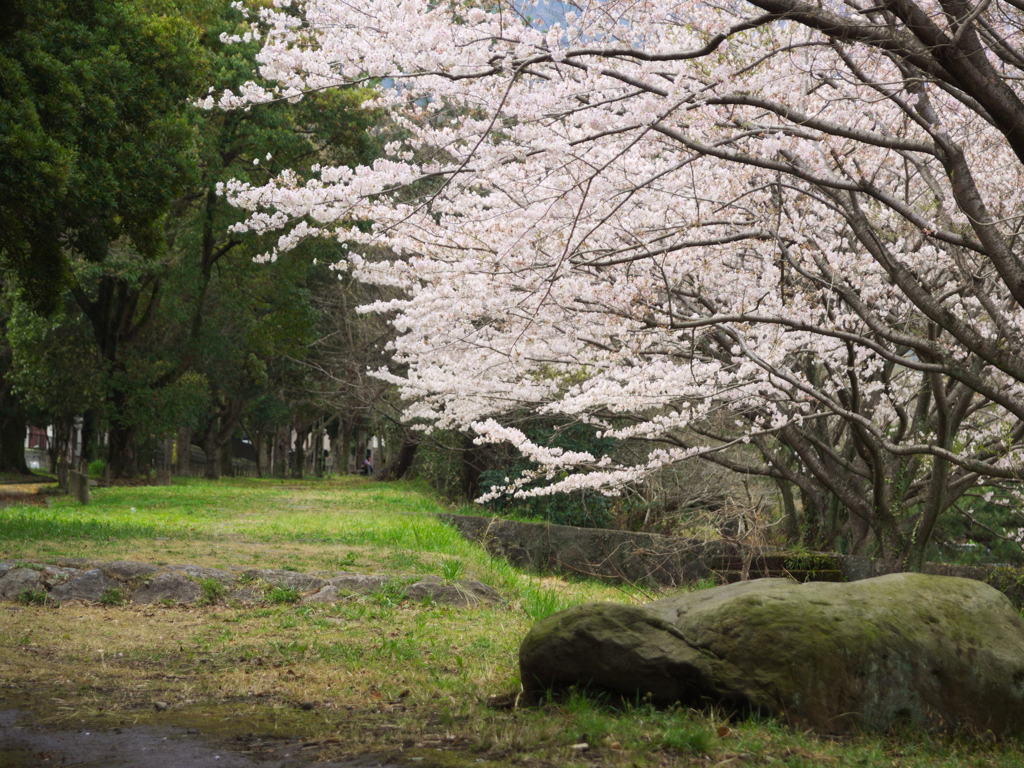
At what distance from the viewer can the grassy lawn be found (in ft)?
12.9

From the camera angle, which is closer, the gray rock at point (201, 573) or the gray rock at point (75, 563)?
the gray rock at point (75, 563)

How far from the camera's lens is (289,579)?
25.2 feet

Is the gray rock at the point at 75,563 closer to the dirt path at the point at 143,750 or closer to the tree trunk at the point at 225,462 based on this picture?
the dirt path at the point at 143,750

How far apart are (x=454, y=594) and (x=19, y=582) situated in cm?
342

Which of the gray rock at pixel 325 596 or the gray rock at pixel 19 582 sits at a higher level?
the gray rock at pixel 19 582

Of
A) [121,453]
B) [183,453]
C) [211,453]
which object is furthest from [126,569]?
[211,453]

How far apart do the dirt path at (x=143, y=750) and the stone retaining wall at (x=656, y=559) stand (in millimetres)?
6601

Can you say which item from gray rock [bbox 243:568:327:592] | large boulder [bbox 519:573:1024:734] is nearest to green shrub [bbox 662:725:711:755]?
large boulder [bbox 519:573:1024:734]

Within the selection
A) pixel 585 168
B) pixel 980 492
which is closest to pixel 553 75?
pixel 585 168

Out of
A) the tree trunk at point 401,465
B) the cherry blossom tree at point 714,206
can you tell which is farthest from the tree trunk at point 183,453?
the cherry blossom tree at point 714,206

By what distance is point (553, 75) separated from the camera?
6750 mm

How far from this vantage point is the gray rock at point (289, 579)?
299 inches

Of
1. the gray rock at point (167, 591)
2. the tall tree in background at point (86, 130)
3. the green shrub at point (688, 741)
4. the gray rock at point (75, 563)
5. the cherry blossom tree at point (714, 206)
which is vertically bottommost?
the green shrub at point (688, 741)

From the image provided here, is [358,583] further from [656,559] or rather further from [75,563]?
[656,559]
